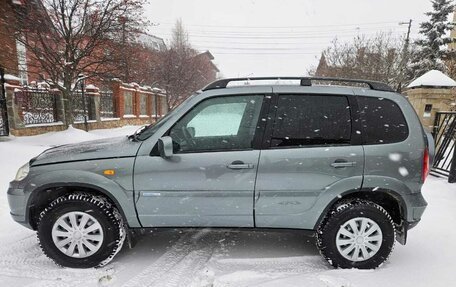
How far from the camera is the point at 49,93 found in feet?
39.3

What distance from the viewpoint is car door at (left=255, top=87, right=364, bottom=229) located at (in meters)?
2.77

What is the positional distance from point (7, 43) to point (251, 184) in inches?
548

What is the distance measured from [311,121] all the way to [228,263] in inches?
66.6

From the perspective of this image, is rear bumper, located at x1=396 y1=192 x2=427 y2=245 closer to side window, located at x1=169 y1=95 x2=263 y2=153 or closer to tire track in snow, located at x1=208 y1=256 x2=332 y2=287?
tire track in snow, located at x1=208 y1=256 x2=332 y2=287

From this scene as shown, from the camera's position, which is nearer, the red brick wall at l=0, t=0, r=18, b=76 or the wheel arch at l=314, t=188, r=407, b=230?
the wheel arch at l=314, t=188, r=407, b=230

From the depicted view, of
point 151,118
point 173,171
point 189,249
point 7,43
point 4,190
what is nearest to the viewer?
point 173,171

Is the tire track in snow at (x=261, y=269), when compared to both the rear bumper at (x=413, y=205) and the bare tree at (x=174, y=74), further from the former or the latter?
the bare tree at (x=174, y=74)

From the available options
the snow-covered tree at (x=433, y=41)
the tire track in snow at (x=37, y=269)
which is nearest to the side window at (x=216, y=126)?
the tire track in snow at (x=37, y=269)

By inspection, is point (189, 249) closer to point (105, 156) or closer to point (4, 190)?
point (105, 156)

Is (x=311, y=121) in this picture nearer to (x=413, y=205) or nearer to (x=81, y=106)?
(x=413, y=205)

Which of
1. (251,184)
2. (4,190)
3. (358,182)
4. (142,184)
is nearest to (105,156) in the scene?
(142,184)

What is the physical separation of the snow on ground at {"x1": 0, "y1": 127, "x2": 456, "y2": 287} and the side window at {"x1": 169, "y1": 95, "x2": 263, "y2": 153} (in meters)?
0.90

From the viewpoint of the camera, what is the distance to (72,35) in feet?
41.4

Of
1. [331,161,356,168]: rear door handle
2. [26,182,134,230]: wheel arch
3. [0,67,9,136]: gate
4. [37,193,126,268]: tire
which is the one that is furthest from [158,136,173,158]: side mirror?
[0,67,9,136]: gate
